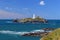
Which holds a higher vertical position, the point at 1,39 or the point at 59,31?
the point at 59,31

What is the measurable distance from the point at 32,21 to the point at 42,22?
291 inches

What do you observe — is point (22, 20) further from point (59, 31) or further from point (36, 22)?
point (59, 31)

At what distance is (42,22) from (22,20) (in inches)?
590

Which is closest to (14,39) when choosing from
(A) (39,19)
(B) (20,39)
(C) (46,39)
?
(B) (20,39)

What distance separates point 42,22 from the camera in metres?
158

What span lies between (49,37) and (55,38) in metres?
0.51

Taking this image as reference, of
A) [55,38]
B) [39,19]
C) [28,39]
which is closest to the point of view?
[55,38]

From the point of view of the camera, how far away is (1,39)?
51469mm

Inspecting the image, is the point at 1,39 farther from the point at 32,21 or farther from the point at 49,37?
the point at 32,21

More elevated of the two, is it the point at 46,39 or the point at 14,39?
the point at 46,39

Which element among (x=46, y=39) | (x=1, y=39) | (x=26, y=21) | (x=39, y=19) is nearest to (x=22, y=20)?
(x=26, y=21)

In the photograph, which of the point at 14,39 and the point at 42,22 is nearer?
the point at 14,39

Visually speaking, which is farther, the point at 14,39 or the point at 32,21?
the point at 32,21

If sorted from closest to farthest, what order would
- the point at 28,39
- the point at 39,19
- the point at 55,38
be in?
the point at 55,38
the point at 28,39
the point at 39,19
